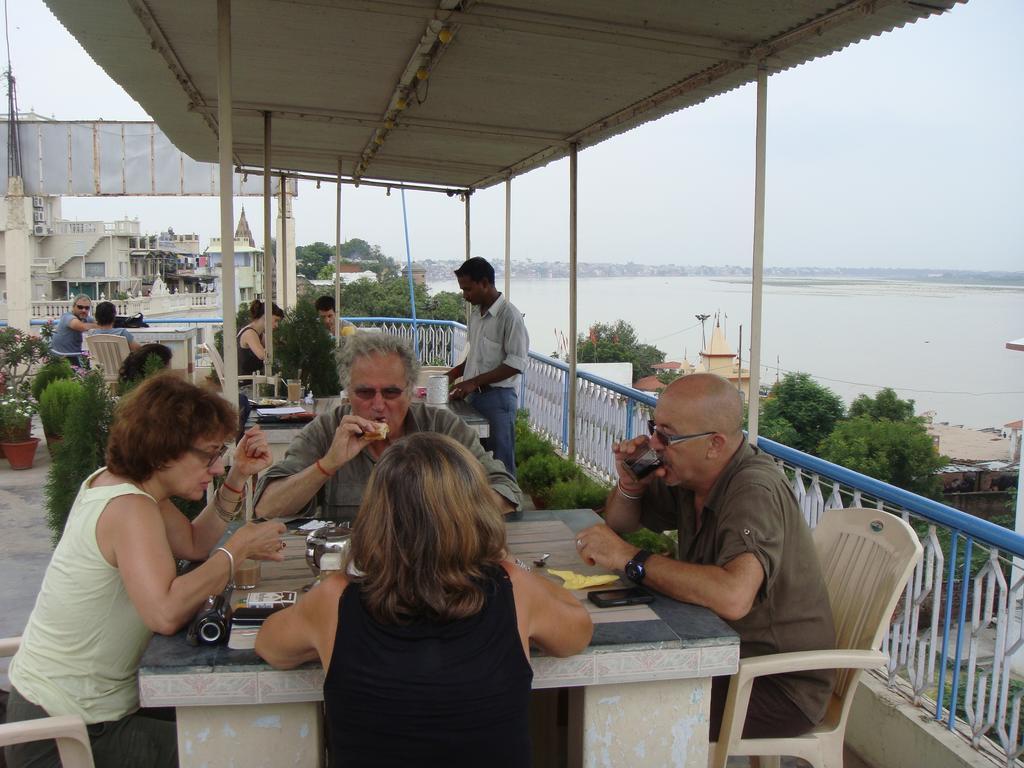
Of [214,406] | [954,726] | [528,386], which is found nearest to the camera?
[214,406]

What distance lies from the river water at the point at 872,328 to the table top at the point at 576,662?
20.3 m

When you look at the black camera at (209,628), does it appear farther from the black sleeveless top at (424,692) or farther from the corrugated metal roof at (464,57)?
the corrugated metal roof at (464,57)

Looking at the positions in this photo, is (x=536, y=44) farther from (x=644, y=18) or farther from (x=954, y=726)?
(x=954, y=726)

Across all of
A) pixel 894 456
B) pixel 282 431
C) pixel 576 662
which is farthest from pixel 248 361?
pixel 894 456

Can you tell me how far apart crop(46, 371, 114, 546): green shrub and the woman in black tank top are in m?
2.45

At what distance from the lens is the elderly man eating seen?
261 cm

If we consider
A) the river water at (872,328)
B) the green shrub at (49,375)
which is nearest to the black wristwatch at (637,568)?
the green shrub at (49,375)

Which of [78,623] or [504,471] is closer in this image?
[78,623]

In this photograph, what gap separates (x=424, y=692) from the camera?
137 centimetres

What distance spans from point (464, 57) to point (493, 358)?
2176mm

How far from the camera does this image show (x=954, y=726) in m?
2.72

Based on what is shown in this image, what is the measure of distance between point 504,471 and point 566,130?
9.62ft

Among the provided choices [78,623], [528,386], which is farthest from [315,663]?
[528,386]

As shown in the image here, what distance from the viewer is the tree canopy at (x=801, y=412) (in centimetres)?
1322
